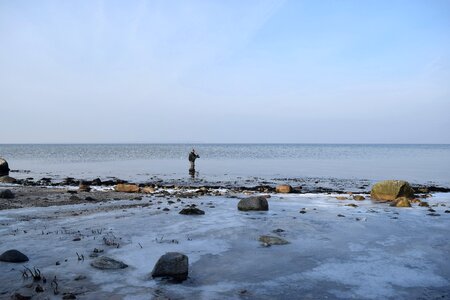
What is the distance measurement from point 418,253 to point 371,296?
10.8 feet

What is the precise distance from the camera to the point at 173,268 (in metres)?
6.37

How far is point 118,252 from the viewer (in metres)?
7.94

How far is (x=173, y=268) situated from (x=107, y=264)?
52.3 inches

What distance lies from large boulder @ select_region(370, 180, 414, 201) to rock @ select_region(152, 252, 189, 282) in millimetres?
15554

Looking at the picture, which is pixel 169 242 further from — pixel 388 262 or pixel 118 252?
pixel 388 262

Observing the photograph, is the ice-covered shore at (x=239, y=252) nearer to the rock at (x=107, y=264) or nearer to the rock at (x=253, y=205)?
the rock at (x=107, y=264)

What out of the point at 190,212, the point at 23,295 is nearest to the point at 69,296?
the point at 23,295

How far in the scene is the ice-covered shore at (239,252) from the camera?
5910 mm

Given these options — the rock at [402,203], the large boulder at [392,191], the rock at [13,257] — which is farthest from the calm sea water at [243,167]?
the rock at [13,257]

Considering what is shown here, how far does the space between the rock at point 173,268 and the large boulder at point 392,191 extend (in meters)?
15.6

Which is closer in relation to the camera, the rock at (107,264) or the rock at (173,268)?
the rock at (173,268)

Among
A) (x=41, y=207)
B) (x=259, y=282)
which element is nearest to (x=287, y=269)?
(x=259, y=282)

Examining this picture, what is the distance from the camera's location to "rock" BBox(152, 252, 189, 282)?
634cm

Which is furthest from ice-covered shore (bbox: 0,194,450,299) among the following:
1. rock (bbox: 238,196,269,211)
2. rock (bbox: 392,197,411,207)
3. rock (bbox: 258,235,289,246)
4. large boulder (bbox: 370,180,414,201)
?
large boulder (bbox: 370,180,414,201)
